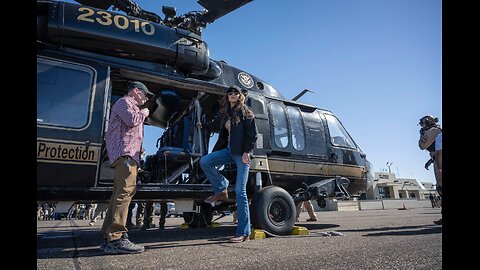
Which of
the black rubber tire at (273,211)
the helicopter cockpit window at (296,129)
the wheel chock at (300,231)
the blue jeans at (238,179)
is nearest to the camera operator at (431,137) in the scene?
the helicopter cockpit window at (296,129)

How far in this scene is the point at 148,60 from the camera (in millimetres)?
4809

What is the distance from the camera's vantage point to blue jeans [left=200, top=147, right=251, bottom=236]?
400cm

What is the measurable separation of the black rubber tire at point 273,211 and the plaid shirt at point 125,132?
2024 mm

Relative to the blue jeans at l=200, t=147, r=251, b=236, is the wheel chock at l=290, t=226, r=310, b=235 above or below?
below

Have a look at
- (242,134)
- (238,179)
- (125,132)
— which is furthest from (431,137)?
(125,132)

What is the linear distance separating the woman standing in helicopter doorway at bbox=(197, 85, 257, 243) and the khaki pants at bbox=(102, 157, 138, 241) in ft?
3.90

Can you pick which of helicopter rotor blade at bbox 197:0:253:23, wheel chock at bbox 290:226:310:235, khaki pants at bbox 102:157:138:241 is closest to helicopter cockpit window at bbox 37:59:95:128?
khaki pants at bbox 102:157:138:241

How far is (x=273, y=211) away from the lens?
4.83 meters

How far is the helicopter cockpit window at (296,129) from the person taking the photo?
5930mm

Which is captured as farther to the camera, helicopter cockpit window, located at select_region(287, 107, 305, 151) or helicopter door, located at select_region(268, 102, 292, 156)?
helicopter cockpit window, located at select_region(287, 107, 305, 151)

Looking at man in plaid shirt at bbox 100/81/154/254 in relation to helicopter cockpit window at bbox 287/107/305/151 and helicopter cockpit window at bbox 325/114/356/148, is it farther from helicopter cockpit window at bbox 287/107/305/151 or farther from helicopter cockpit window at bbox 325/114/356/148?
helicopter cockpit window at bbox 325/114/356/148

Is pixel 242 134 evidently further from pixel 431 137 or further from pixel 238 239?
pixel 431 137
